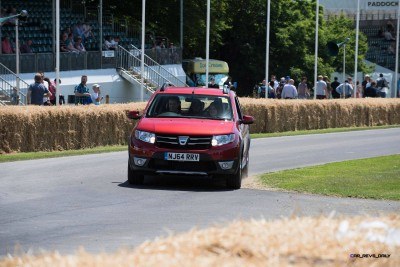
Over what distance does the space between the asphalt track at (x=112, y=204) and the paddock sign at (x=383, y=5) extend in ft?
165

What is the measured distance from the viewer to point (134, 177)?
61.0ft

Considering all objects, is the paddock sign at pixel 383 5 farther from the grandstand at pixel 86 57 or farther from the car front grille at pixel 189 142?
the car front grille at pixel 189 142

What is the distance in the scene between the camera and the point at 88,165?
2256 centimetres

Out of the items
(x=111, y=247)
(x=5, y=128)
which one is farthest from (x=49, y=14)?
(x=111, y=247)

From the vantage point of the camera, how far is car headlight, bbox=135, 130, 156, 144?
18.3 metres

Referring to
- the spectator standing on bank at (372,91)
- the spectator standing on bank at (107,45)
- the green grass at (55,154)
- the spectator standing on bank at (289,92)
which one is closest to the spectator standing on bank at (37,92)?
the green grass at (55,154)

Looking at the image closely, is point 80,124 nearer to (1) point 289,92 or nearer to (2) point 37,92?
(2) point 37,92

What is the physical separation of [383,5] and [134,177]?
57.7m

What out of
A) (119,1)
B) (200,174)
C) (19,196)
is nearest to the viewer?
(19,196)

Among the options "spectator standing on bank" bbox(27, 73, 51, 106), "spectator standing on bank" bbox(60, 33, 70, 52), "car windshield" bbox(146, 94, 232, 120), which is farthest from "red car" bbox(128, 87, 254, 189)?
"spectator standing on bank" bbox(60, 33, 70, 52)

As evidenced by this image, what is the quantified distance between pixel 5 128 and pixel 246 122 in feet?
25.2

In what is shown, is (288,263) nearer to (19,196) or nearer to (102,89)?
(19,196)

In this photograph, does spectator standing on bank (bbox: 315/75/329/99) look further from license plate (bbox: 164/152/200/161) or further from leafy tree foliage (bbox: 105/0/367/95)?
license plate (bbox: 164/152/200/161)

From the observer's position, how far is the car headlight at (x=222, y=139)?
1833cm
